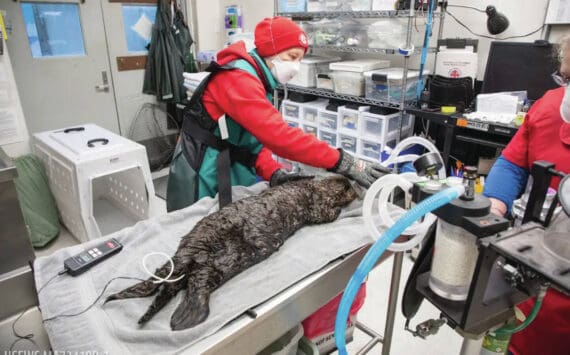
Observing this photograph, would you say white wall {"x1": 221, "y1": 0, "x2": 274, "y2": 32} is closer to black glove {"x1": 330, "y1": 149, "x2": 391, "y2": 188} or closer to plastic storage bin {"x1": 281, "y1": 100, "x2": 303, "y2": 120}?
plastic storage bin {"x1": 281, "y1": 100, "x2": 303, "y2": 120}

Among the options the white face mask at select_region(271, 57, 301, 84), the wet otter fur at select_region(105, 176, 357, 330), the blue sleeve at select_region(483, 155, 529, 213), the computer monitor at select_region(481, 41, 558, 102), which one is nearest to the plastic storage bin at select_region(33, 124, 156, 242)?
the white face mask at select_region(271, 57, 301, 84)

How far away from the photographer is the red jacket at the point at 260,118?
146cm

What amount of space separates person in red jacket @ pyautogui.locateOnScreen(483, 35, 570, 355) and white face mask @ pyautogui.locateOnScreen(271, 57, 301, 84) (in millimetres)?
1035

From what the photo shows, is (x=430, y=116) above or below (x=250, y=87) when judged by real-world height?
below

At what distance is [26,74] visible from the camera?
329 cm

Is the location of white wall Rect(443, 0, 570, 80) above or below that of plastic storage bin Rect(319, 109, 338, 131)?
above

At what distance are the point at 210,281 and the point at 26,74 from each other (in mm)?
3332

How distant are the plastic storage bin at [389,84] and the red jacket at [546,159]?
128 centimetres

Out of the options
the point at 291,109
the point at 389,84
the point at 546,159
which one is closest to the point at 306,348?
the point at 546,159

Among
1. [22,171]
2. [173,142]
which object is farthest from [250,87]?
[173,142]

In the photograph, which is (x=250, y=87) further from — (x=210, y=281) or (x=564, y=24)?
(x=564, y=24)

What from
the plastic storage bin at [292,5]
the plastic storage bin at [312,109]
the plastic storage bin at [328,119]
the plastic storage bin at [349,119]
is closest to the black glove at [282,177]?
the plastic storage bin at [349,119]

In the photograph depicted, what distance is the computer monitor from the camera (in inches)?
95.8

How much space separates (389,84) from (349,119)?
472 mm
